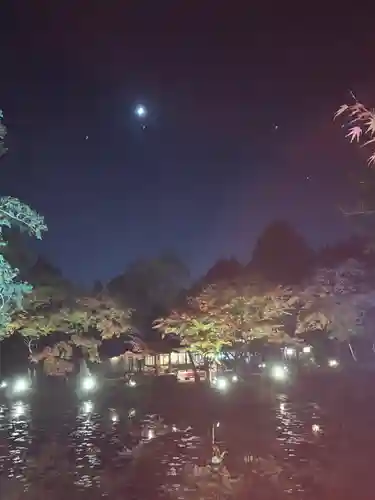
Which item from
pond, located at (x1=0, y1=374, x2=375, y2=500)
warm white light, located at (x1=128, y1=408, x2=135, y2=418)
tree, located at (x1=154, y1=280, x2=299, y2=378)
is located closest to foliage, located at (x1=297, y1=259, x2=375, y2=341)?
tree, located at (x1=154, y1=280, x2=299, y2=378)

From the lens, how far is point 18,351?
3741 centimetres

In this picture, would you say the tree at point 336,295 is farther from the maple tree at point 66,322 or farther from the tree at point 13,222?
the tree at point 13,222

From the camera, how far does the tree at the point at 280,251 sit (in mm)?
48031

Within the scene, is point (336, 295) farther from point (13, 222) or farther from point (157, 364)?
point (13, 222)

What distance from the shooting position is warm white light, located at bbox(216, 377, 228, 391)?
30584mm

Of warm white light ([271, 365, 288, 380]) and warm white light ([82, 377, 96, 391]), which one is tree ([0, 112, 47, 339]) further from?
warm white light ([271, 365, 288, 380])

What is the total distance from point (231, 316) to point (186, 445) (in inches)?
660

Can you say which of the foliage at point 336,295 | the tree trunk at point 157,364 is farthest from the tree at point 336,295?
the tree trunk at point 157,364

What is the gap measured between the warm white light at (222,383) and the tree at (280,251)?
15620 millimetres

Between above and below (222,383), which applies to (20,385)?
above

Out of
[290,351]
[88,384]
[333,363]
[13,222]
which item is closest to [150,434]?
[13,222]

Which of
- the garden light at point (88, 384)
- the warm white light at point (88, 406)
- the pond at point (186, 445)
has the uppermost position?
the garden light at point (88, 384)

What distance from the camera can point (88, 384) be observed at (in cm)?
3297

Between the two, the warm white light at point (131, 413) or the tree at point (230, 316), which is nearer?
the warm white light at point (131, 413)
